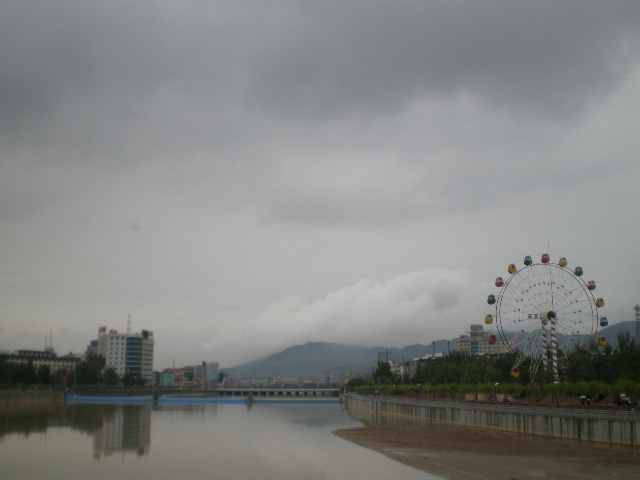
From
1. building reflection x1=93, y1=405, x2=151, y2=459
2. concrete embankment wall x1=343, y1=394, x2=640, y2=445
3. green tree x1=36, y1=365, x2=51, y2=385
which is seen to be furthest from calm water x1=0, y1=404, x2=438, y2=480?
green tree x1=36, y1=365, x2=51, y2=385

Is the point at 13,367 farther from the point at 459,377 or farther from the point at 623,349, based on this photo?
the point at 623,349

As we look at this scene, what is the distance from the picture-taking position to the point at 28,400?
136 m

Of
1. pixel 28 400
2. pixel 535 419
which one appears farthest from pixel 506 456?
pixel 28 400

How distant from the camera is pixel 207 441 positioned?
64.8 metres

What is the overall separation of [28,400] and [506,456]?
126 m

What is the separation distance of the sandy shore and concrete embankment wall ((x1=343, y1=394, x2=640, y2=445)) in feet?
3.02

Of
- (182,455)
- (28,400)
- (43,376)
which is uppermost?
(182,455)

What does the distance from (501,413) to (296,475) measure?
32.9 meters

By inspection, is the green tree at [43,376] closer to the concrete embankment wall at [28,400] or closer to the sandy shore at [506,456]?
the concrete embankment wall at [28,400]

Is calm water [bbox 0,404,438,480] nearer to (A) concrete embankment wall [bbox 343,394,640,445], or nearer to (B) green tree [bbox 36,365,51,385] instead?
(A) concrete embankment wall [bbox 343,394,640,445]

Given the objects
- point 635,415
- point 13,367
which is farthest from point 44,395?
point 635,415

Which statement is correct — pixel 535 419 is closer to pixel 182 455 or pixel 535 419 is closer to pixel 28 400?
pixel 182 455

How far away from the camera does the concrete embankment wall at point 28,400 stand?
12719 cm

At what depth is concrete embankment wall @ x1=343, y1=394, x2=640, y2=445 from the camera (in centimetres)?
4603
